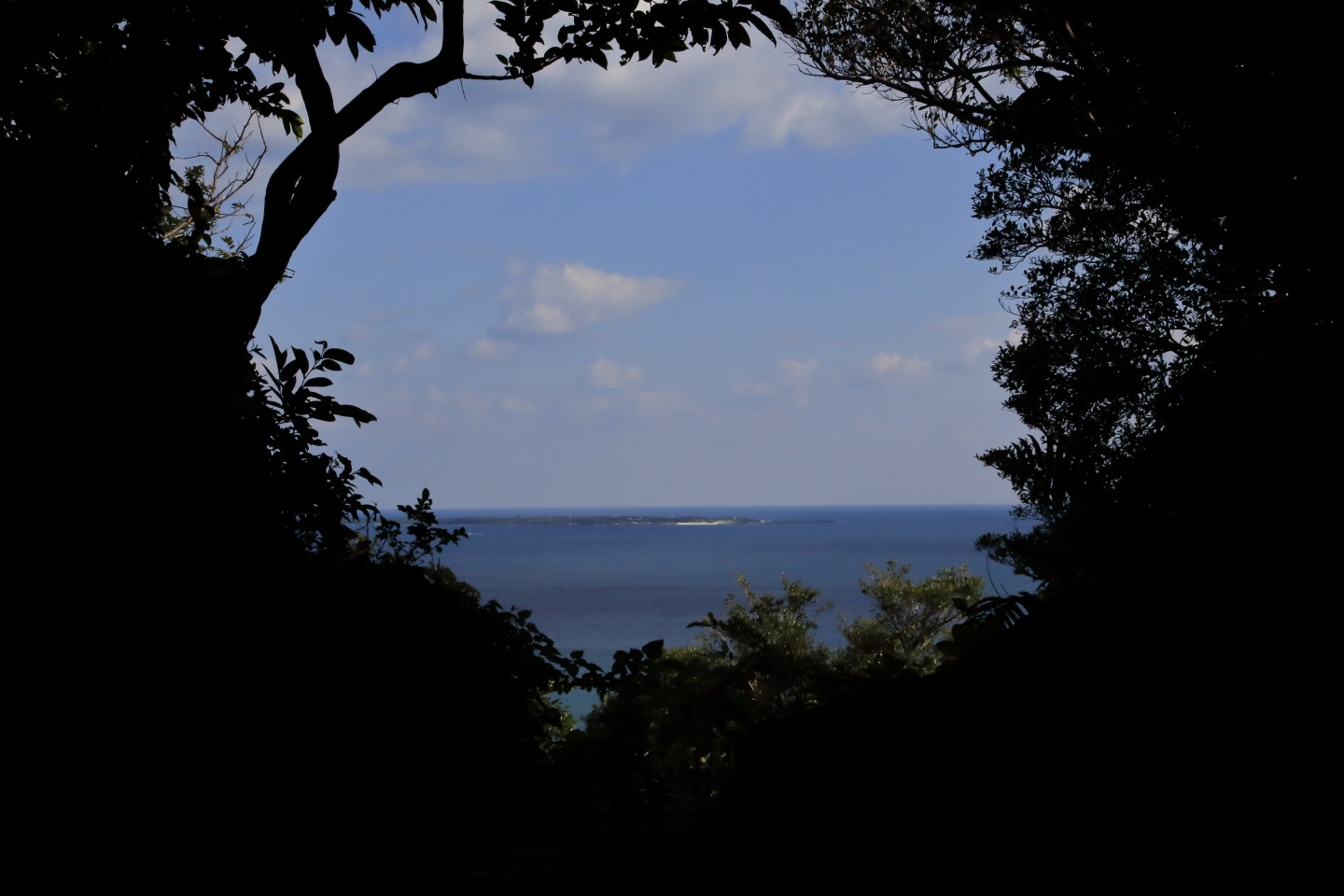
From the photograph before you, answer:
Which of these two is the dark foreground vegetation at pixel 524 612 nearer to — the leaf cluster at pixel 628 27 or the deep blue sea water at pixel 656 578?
the leaf cluster at pixel 628 27

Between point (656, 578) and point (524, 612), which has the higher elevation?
point (524, 612)

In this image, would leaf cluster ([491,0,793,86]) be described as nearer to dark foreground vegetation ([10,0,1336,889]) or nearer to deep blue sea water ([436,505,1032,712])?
dark foreground vegetation ([10,0,1336,889])

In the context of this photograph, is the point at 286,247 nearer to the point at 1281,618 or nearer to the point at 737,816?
the point at 737,816

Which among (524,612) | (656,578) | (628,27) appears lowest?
(656,578)

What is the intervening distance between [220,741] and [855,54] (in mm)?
10027

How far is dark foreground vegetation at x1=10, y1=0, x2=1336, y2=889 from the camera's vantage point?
227cm

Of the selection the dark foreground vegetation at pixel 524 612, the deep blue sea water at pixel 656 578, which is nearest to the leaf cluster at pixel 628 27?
the dark foreground vegetation at pixel 524 612

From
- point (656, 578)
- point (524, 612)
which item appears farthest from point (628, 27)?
point (656, 578)

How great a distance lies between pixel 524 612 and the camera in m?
5.36

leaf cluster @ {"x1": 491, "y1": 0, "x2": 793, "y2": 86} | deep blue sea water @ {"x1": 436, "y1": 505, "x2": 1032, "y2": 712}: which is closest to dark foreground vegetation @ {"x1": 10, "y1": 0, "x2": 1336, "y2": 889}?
leaf cluster @ {"x1": 491, "y1": 0, "x2": 793, "y2": 86}

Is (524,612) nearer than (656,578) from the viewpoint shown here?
Yes

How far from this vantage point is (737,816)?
2.92m

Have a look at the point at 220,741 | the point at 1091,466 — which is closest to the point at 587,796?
the point at 220,741

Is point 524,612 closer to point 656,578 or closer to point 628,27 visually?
point 628,27
